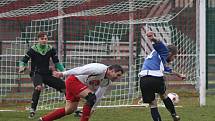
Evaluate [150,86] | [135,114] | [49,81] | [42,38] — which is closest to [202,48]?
[135,114]

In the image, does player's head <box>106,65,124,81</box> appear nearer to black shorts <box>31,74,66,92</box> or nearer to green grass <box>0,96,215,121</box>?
green grass <box>0,96,215,121</box>

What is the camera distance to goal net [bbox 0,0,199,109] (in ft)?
48.4

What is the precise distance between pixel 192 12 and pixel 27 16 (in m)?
3.91

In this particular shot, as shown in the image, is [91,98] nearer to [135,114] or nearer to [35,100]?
[35,100]

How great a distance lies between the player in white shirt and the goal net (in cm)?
502

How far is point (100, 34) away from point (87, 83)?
620cm

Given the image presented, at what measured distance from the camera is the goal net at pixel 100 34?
14.8 meters

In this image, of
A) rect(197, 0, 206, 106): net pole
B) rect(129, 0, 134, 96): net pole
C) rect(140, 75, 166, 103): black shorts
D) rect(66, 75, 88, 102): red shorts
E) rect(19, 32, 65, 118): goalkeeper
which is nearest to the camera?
rect(66, 75, 88, 102): red shorts

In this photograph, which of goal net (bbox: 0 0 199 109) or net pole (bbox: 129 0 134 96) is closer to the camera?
net pole (bbox: 129 0 134 96)

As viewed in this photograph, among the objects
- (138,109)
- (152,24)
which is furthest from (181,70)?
(138,109)

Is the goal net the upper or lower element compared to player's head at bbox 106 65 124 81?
upper

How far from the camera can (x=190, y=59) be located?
49.3 feet

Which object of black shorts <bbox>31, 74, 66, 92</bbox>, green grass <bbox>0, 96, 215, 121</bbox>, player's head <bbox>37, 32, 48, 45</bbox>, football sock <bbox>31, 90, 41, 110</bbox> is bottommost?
green grass <bbox>0, 96, 215, 121</bbox>

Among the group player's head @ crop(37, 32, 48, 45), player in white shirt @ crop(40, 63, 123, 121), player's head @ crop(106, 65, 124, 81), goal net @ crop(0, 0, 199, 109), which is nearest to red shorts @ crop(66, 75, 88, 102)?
player in white shirt @ crop(40, 63, 123, 121)
